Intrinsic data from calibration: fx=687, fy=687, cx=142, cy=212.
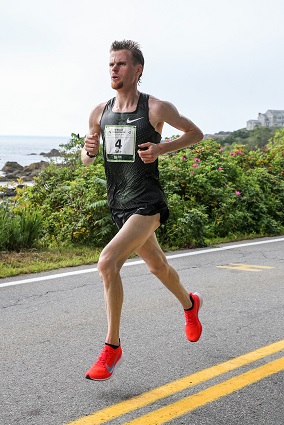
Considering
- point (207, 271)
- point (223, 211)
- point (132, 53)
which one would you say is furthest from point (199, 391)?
point (223, 211)

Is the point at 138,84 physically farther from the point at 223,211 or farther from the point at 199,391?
the point at 223,211

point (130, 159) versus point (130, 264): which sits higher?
point (130, 159)

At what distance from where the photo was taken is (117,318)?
443 cm

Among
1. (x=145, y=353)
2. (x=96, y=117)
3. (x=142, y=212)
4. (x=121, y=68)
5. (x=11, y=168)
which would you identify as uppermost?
(x=121, y=68)

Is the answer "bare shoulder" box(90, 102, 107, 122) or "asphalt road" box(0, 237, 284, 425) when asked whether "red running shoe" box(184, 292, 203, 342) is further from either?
"bare shoulder" box(90, 102, 107, 122)

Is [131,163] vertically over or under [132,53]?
under

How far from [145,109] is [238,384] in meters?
1.91

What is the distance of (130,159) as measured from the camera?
458cm

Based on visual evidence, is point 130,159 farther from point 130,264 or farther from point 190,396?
point 130,264

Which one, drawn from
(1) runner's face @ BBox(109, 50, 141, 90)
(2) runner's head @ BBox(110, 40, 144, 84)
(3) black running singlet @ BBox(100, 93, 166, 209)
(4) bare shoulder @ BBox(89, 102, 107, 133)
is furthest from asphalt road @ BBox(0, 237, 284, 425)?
(2) runner's head @ BBox(110, 40, 144, 84)

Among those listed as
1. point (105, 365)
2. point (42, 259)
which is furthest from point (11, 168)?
point (105, 365)

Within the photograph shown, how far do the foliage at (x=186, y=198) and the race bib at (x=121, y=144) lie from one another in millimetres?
5509

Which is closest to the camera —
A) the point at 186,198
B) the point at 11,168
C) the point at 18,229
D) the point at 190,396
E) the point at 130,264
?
the point at 190,396

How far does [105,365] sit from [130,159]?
1348 mm
